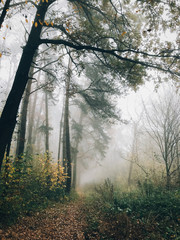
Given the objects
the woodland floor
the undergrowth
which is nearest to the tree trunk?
the woodland floor

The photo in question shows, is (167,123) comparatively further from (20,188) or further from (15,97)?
(20,188)

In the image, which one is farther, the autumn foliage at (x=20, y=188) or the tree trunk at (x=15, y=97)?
the autumn foliage at (x=20, y=188)

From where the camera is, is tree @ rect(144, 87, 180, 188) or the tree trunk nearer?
the tree trunk

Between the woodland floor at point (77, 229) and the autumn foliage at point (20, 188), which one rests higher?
the autumn foliage at point (20, 188)

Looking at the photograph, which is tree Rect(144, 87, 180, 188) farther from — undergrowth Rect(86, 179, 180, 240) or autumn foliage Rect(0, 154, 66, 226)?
autumn foliage Rect(0, 154, 66, 226)

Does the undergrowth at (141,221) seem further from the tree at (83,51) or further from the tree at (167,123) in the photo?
the tree at (83,51)

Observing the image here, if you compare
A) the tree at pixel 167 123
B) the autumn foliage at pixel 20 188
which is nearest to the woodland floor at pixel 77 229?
the autumn foliage at pixel 20 188

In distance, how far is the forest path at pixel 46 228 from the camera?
418 cm

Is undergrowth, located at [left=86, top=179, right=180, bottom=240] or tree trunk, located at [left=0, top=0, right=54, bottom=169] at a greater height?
tree trunk, located at [left=0, top=0, right=54, bottom=169]

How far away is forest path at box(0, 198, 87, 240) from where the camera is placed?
165 inches

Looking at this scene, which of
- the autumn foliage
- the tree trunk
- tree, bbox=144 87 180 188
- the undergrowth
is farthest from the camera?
tree, bbox=144 87 180 188

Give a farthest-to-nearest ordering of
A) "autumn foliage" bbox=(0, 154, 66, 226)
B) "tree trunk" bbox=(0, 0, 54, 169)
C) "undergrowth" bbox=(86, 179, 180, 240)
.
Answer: "autumn foliage" bbox=(0, 154, 66, 226) < "undergrowth" bbox=(86, 179, 180, 240) < "tree trunk" bbox=(0, 0, 54, 169)

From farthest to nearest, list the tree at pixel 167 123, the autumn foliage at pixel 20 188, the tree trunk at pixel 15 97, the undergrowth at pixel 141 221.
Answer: the tree at pixel 167 123 → the autumn foliage at pixel 20 188 → the undergrowth at pixel 141 221 → the tree trunk at pixel 15 97

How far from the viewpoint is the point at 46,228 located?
16.1 ft
